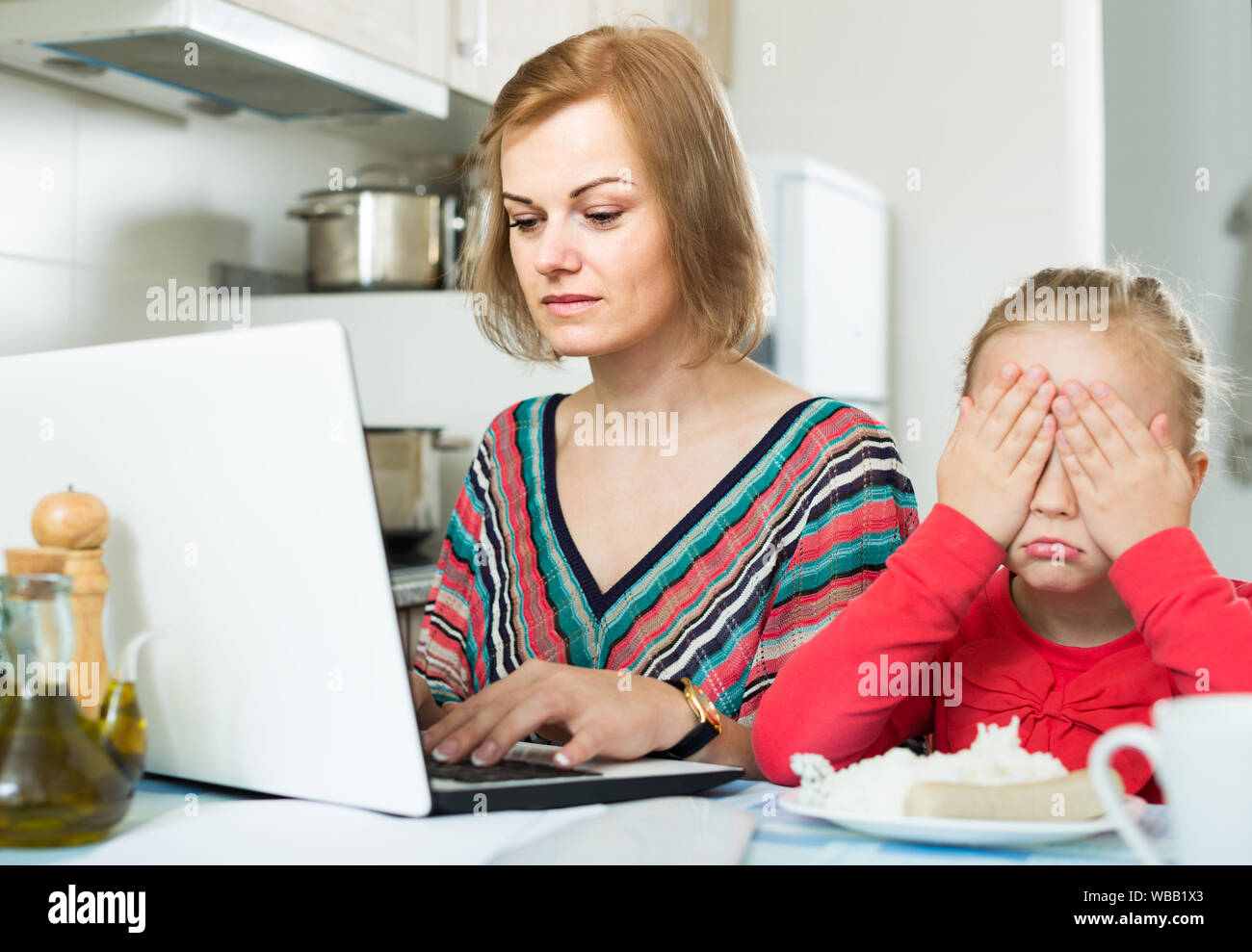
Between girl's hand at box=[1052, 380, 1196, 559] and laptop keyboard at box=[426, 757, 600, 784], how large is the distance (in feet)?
1.27

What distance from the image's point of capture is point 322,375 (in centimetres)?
60

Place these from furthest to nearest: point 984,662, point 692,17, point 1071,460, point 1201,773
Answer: point 692,17 < point 984,662 < point 1071,460 < point 1201,773

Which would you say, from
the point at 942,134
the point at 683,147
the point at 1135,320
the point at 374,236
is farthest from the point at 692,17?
the point at 1135,320

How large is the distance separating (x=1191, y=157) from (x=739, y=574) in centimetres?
229

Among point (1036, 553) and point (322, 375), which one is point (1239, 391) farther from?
point (322, 375)

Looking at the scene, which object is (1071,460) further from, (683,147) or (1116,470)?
(683,147)

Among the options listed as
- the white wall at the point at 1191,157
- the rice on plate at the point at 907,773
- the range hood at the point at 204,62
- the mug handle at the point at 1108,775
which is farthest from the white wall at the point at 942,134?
the mug handle at the point at 1108,775

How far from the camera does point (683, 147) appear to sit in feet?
3.78

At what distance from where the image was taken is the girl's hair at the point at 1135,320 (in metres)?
0.93

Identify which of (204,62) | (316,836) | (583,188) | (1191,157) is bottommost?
(316,836)

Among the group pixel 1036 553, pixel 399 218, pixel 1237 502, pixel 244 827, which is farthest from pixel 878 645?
pixel 1237 502

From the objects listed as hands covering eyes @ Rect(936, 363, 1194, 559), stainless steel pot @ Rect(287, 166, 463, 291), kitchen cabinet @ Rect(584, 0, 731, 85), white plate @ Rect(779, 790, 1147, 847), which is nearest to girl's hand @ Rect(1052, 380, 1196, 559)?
hands covering eyes @ Rect(936, 363, 1194, 559)

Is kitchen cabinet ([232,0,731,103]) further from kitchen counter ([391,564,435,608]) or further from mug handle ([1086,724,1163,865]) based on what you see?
mug handle ([1086,724,1163,865])
